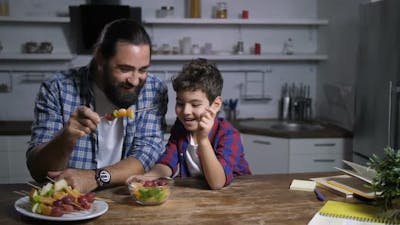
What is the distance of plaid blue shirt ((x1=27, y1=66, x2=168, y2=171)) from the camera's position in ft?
6.82

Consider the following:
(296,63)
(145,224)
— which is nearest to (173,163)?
(145,224)

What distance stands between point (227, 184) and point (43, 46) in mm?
2591

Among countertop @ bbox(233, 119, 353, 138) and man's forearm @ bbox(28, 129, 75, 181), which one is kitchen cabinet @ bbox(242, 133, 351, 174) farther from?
man's forearm @ bbox(28, 129, 75, 181)

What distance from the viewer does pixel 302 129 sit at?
4.00 m

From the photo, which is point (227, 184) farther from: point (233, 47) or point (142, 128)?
point (233, 47)

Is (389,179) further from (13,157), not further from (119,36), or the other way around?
(13,157)

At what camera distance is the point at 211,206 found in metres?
1.59

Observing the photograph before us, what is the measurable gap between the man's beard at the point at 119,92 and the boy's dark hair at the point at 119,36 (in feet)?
0.26

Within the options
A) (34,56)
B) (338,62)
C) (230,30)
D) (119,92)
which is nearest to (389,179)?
(119,92)

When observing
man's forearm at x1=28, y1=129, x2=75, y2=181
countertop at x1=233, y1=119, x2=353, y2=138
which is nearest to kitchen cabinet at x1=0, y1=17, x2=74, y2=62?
countertop at x1=233, y1=119, x2=353, y2=138

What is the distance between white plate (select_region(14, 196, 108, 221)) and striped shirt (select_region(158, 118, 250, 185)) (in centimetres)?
52

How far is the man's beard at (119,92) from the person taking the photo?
2027 mm

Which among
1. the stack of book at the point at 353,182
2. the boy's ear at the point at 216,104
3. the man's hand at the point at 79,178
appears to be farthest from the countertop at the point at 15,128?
the stack of book at the point at 353,182

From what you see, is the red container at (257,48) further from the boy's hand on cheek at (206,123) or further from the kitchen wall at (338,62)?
the boy's hand on cheek at (206,123)
